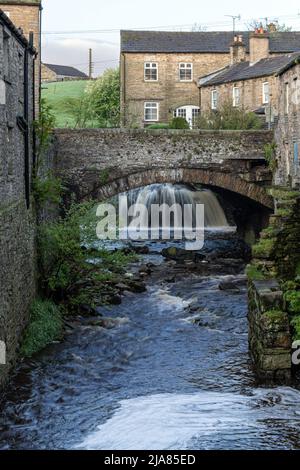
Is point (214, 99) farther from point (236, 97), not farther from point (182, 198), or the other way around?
point (182, 198)

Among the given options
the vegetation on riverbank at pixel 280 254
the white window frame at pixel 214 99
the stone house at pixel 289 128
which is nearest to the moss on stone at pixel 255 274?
the vegetation on riverbank at pixel 280 254

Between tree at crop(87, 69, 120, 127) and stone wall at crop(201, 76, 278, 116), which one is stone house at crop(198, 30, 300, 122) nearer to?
stone wall at crop(201, 76, 278, 116)

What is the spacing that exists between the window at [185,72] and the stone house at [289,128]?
22.6m

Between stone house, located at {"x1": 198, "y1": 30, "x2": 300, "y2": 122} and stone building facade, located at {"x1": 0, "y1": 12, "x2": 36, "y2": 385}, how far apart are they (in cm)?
2497

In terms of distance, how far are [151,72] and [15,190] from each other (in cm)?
3618

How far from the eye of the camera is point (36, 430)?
1324 centimetres

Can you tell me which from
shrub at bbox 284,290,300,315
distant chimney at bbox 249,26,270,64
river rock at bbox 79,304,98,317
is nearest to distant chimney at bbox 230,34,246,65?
distant chimney at bbox 249,26,270,64

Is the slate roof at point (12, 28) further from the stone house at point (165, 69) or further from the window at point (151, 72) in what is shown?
the window at point (151, 72)

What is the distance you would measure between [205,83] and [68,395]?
38.9m

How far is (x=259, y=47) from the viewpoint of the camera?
48.0 metres

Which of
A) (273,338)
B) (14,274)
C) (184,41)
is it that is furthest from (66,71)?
(273,338)

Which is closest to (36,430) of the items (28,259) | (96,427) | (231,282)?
(96,427)

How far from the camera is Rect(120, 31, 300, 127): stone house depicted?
5128 centimetres
